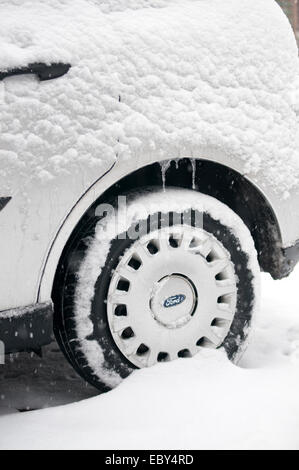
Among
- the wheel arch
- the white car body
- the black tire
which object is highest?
the white car body

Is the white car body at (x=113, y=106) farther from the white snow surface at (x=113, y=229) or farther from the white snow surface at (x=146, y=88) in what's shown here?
the white snow surface at (x=113, y=229)

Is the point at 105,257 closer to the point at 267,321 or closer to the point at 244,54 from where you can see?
the point at 244,54

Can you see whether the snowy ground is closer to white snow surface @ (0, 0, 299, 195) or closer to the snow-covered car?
the snow-covered car

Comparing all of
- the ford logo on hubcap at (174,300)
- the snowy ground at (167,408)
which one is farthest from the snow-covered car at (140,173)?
the snowy ground at (167,408)

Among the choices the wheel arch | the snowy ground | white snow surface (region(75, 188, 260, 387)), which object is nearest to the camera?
the snowy ground

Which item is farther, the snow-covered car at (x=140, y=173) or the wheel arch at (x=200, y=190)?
the wheel arch at (x=200, y=190)

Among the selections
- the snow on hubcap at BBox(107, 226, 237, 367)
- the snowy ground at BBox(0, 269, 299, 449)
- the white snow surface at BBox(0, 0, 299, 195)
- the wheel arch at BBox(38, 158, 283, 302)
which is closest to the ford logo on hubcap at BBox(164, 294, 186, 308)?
the snow on hubcap at BBox(107, 226, 237, 367)

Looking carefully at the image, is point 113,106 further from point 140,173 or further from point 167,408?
point 167,408

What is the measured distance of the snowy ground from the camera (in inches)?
81.6

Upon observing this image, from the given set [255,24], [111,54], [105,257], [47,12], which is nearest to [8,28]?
[47,12]

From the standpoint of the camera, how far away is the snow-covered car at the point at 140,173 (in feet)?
6.97

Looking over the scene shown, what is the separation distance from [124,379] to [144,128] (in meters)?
0.91

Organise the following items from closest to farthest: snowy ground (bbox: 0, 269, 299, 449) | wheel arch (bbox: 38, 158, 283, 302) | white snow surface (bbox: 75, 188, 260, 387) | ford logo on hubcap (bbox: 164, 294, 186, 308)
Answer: snowy ground (bbox: 0, 269, 299, 449)
wheel arch (bbox: 38, 158, 283, 302)
white snow surface (bbox: 75, 188, 260, 387)
ford logo on hubcap (bbox: 164, 294, 186, 308)

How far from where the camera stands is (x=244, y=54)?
256 centimetres
